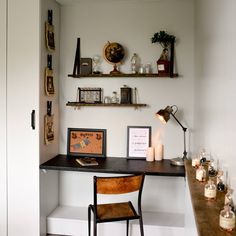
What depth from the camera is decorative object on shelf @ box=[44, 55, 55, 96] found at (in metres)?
2.76

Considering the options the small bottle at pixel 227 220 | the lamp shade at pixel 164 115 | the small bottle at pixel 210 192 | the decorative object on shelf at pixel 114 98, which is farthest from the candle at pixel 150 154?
the small bottle at pixel 227 220

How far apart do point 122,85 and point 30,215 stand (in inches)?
62.3

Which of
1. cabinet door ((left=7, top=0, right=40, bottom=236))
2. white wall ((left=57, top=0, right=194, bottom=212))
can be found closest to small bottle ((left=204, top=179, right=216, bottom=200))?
white wall ((left=57, top=0, right=194, bottom=212))

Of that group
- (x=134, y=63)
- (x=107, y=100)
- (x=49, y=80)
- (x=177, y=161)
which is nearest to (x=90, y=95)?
(x=107, y=100)

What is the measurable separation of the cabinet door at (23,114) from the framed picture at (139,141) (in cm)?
97

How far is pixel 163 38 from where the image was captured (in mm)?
2840

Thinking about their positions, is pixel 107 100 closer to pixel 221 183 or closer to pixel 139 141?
pixel 139 141

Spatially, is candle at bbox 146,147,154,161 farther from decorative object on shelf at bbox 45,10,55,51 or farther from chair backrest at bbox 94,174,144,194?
decorative object on shelf at bbox 45,10,55,51

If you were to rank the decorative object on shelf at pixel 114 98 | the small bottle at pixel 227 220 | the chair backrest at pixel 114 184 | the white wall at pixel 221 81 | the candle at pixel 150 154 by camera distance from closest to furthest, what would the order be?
the small bottle at pixel 227 220, the white wall at pixel 221 81, the chair backrest at pixel 114 184, the candle at pixel 150 154, the decorative object on shelf at pixel 114 98

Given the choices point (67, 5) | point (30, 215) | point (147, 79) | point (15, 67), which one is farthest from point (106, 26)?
point (30, 215)

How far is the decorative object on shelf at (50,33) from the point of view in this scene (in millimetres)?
2750

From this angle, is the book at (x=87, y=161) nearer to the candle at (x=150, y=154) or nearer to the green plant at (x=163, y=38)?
the candle at (x=150, y=154)

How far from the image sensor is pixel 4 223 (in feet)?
9.18

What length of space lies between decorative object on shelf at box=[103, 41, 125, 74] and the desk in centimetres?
93
